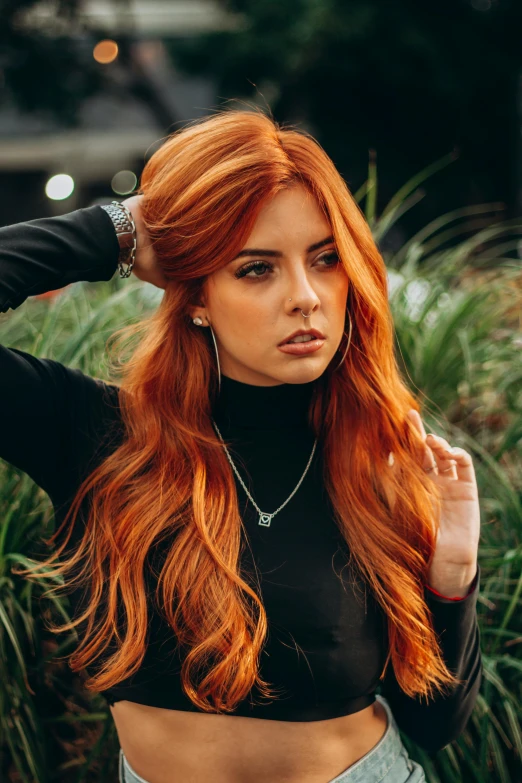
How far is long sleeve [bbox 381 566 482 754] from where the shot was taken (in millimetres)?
1616

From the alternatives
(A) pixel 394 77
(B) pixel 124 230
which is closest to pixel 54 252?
(B) pixel 124 230

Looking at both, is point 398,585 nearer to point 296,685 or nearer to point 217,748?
point 296,685

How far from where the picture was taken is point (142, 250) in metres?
1.69

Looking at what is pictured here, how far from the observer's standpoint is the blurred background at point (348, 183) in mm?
1967

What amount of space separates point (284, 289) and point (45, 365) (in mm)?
508

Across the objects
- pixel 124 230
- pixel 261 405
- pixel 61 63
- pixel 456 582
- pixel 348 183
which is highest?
pixel 61 63

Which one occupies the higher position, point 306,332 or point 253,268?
point 253,268

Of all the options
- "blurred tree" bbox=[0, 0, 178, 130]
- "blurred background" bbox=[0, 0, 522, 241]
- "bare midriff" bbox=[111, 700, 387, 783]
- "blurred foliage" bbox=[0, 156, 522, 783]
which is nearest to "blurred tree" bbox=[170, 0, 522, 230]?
"blurred background" bbox=[0, 0, 522, 241]

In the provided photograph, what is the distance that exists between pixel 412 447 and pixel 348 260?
44 cm

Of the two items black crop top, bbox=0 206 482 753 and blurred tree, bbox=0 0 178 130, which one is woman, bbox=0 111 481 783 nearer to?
black crop top, bbox=0 206 482 753

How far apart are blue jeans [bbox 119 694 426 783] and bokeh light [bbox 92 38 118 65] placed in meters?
10.2

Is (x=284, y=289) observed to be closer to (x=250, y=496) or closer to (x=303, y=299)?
(x=303, y=299)

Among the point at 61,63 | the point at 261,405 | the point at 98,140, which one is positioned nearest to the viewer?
the point at 261,405

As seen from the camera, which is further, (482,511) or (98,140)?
(98,140)
